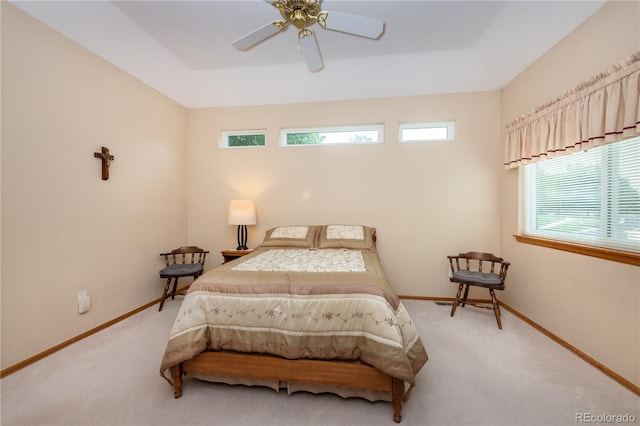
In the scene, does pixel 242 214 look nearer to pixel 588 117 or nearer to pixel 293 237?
pixel 293 237

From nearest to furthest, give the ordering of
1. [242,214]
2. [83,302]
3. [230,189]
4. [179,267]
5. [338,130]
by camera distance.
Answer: [83,302] → [179,267] → [242,214] → [338,130] → [230,189]

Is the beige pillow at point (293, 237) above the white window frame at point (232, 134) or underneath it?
underneath

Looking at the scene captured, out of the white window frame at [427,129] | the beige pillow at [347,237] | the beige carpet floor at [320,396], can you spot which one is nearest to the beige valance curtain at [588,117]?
the white window frame at [427,129]

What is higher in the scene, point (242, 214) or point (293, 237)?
point (242, 214)

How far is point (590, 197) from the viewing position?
208 cm

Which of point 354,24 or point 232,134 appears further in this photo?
point 232,134

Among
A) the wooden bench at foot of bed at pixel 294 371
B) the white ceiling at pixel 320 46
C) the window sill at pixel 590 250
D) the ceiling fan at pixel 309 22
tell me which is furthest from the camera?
the white ceiling at pixel 320 46

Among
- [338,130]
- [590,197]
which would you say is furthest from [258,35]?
[590,197]

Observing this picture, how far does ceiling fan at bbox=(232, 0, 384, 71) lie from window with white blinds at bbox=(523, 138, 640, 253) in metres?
1.98

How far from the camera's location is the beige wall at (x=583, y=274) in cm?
171

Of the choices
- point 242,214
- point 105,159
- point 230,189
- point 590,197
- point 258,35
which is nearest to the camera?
point 258,35

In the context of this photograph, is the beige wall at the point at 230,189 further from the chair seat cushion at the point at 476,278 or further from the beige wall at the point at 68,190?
the chair seat cushion at the point at 476,278

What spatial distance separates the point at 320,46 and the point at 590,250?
9.97 ft

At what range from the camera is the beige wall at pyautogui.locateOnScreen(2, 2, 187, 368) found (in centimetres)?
189
